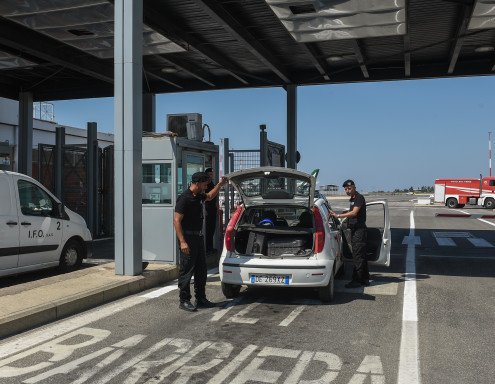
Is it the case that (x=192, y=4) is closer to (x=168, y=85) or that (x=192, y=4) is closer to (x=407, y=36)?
(x=407, y=36)

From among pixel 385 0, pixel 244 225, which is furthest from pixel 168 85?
pixel 244 225

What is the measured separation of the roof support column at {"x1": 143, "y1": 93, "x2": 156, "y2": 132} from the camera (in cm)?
1621

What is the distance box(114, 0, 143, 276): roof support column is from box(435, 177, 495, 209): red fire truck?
36.4 metres

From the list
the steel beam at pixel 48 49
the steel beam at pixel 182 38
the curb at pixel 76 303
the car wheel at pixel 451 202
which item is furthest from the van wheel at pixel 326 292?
the car wheel at pixel 451 202

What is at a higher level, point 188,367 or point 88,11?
point 88,11

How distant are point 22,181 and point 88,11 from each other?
147 inches

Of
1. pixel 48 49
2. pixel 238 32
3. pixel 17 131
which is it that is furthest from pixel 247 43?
pixel 17 131

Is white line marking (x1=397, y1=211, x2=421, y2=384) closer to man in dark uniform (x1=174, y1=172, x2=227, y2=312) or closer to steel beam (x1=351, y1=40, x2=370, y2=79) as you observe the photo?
man in dark uniform (x1=174, y1=172, x2=227, y2=312)

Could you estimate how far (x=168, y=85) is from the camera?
1641 centimetres

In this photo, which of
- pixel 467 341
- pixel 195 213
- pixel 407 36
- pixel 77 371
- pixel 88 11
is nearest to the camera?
pixel 77 371

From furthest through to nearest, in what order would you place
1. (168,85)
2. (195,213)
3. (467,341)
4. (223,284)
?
(168,85) → (223,284) → (195,213) → (467,341)

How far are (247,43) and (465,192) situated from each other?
32956 millimetres

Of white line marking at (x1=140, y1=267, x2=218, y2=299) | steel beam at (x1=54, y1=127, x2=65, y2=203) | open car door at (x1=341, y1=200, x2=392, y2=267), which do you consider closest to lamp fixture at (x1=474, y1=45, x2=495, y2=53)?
open car door at (x1=341, y1=200, x2=392, y2=267)

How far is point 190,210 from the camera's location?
6.70 m
